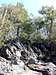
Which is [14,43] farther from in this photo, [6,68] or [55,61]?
[6,68]

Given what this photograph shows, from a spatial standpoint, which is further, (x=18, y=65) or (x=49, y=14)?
(x=49, y=14)

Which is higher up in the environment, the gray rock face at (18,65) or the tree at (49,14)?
the tree at (49,14)

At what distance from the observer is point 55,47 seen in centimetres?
4759

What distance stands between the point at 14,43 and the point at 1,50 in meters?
4.86

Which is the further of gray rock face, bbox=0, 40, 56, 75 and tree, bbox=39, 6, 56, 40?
tree, bbox=39, 6, 56, 40

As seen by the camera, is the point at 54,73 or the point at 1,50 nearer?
the point at 54,73

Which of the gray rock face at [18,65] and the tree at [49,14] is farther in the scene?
the tree at [49,14]

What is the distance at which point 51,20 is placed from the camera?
164ft

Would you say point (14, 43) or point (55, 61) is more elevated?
point (14, 43)

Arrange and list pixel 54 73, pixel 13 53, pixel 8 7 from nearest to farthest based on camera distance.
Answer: pixel 54 73
pixel 13 53
pixel 8 7

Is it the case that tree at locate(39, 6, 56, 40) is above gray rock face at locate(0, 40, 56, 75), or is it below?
above

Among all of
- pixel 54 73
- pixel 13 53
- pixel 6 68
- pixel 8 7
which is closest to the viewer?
pixel 6 68

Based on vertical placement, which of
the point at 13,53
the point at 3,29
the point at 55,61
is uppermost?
the point at 3,29

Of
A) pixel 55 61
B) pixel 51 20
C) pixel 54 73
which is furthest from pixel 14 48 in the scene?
pixel 51 20
